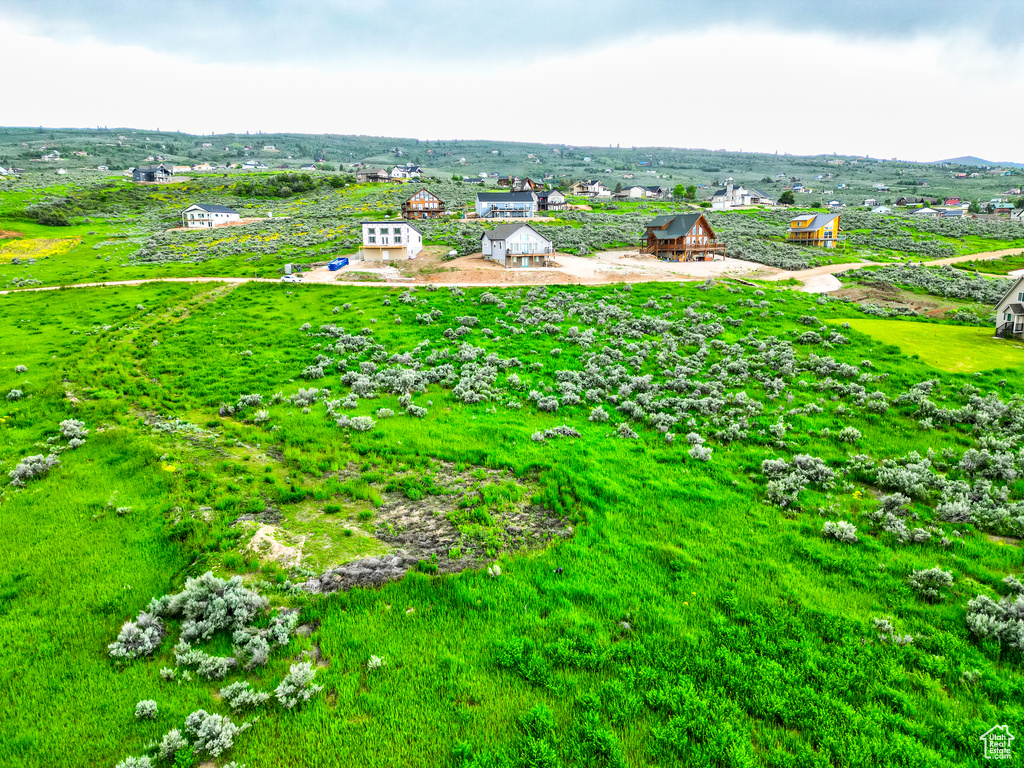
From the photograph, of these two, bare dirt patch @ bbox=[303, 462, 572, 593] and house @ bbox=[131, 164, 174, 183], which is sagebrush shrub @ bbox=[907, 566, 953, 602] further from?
house @ bbox=[131, 164, 174, 183]

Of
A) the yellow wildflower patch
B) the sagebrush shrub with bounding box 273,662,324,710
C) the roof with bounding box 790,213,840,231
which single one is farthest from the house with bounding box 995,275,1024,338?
the yellow wildflower patch

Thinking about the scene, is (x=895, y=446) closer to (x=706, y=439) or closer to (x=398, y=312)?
(x=706, y=439)

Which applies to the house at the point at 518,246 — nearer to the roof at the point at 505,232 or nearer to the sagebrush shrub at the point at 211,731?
the roof at the point at 505,232

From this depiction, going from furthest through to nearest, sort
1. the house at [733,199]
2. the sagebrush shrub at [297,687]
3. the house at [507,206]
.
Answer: the house at [733,199] → the house at [507,206] → the sagebrush shrub at [297,687]

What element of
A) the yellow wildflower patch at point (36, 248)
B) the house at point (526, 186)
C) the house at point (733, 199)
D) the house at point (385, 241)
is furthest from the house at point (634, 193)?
the yellow wildflower patch at point (36, 248)

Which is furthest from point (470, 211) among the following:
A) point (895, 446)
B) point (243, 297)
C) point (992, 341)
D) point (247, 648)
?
point (247, 648)

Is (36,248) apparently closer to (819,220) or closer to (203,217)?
(203,217)

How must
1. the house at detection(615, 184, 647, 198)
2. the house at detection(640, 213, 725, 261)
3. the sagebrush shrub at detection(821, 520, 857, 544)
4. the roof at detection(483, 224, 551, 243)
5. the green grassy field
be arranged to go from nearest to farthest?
the green grassy field → the sagebrush shrub at detection(821, 520, 857, 544) → the roof at detection(483, 224, 551, 243) → the house at detection(640, 213, 725, 261) → the house at detection(615, 184, 647, 198)
